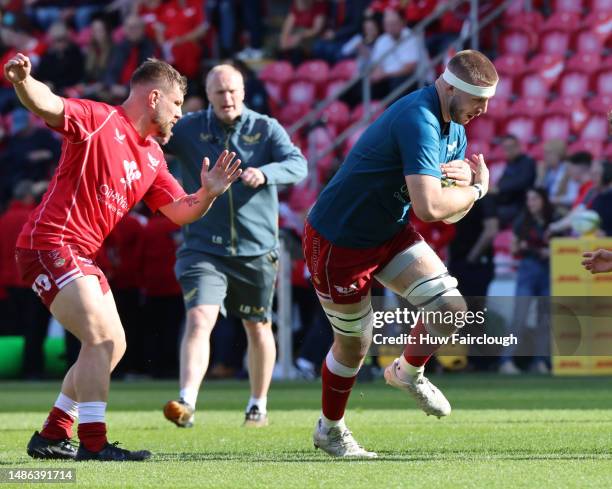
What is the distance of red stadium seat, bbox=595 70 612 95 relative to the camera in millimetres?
20109

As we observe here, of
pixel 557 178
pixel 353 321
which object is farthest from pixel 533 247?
pixel 353 321

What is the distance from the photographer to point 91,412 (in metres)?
7.41

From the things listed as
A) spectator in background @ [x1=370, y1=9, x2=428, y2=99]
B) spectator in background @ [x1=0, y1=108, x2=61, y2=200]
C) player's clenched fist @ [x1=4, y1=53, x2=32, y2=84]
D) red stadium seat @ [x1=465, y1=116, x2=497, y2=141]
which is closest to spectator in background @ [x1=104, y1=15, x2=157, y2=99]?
spectator in background @ [x1=0, y1=108, x2=61, y2=200]

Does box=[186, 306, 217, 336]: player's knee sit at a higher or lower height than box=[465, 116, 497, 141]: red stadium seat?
higher

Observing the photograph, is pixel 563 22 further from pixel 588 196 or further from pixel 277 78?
pixel 588 196

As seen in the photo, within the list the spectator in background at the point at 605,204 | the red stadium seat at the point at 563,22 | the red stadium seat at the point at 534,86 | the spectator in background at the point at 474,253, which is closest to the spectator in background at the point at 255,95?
the spectator in background at the point at 474,253

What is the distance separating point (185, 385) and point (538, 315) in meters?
6.49

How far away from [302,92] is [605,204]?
669 cm

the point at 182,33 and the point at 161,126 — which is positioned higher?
the point at 161,126

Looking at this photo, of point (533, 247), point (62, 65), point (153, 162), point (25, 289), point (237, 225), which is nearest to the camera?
point (153, 162)

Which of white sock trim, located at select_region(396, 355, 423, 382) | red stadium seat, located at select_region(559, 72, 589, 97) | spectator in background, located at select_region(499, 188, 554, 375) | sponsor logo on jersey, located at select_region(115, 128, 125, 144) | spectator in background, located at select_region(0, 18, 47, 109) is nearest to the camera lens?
sponsor logo on jersey, located at select_region(115, 128, 125, 144)

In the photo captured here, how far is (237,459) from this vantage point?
25.0 ft

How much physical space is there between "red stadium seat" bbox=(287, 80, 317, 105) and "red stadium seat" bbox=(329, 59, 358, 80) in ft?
1.18

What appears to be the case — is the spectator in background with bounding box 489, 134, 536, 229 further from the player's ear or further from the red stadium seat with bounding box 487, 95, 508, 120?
the player's ear
